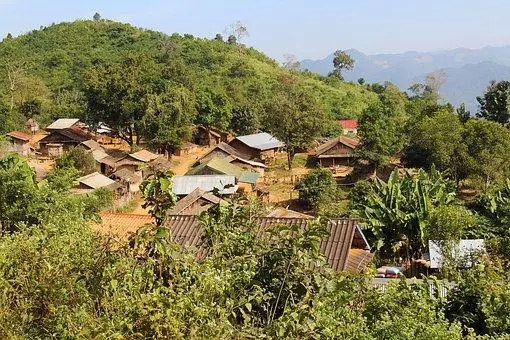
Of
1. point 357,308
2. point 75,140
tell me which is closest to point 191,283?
point 357,308

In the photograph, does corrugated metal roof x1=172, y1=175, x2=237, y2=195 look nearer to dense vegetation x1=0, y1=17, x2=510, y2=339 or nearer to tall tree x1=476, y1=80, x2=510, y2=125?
dense vegetation x1=0, y1=17, x2=510, y2=339

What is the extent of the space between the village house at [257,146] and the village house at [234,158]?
2.46ft

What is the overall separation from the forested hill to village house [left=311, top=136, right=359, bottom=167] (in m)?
7.13

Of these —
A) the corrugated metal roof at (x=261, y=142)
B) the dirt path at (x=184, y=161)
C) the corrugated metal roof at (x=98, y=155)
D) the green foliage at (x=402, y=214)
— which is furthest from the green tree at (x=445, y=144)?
the corrugated metal roof at (x=98, y=155)

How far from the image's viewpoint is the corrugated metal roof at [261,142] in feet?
141

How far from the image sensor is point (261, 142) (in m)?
44.2

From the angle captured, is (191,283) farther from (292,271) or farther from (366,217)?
(366,217)

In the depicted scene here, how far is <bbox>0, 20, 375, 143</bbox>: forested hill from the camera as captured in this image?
4328cm

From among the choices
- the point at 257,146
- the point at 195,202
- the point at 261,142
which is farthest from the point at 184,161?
the point at 195,202

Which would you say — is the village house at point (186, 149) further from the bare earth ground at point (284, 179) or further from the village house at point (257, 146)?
the bare earth ground at point (284, 179)

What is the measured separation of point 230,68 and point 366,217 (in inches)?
1948

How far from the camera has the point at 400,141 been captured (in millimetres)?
37812

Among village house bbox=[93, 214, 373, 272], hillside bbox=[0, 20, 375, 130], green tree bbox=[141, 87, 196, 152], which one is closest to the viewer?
village house bbox=[93, 214, 373, 272]

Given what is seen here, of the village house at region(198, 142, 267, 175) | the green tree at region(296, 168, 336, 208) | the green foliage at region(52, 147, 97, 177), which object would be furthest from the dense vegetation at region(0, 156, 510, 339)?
the village house at region(198, 142, 267, 175)
